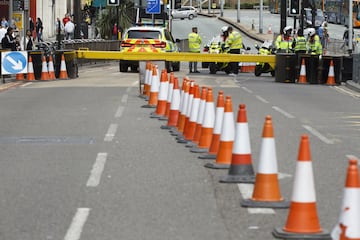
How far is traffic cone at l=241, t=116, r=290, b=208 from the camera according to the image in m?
9.10

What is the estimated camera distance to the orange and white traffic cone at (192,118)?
46.6 ft

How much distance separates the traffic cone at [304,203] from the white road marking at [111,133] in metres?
7.51

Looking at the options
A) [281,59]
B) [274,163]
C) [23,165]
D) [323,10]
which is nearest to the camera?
[274,163]

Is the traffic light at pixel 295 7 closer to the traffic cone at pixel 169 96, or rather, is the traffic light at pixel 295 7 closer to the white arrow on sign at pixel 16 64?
the white arrow on sign at pixel 16 64

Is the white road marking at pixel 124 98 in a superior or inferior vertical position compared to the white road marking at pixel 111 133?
inferior

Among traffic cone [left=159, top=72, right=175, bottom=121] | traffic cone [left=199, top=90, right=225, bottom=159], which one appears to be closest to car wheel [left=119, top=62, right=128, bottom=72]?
traffic cone [left=159, top=72, right=175, bottom=121]

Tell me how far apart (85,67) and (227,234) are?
3320 centimetres

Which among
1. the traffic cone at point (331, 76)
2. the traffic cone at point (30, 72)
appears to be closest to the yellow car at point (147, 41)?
the traffic cone at point (30, 72)

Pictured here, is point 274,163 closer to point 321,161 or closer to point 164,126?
point 321,161

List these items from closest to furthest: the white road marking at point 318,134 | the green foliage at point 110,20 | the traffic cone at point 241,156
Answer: the traffic cone at point 241,156 → the white road marking at point 318,134 → the green foliage at point 110,20

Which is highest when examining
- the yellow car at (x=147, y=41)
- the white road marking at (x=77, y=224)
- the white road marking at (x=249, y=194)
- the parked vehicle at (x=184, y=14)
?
the parked vehicle at (x=184, y=14)

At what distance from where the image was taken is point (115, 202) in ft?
32.6

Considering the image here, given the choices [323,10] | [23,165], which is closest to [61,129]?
[23,165]

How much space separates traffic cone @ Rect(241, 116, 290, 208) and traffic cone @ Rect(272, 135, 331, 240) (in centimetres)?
124
